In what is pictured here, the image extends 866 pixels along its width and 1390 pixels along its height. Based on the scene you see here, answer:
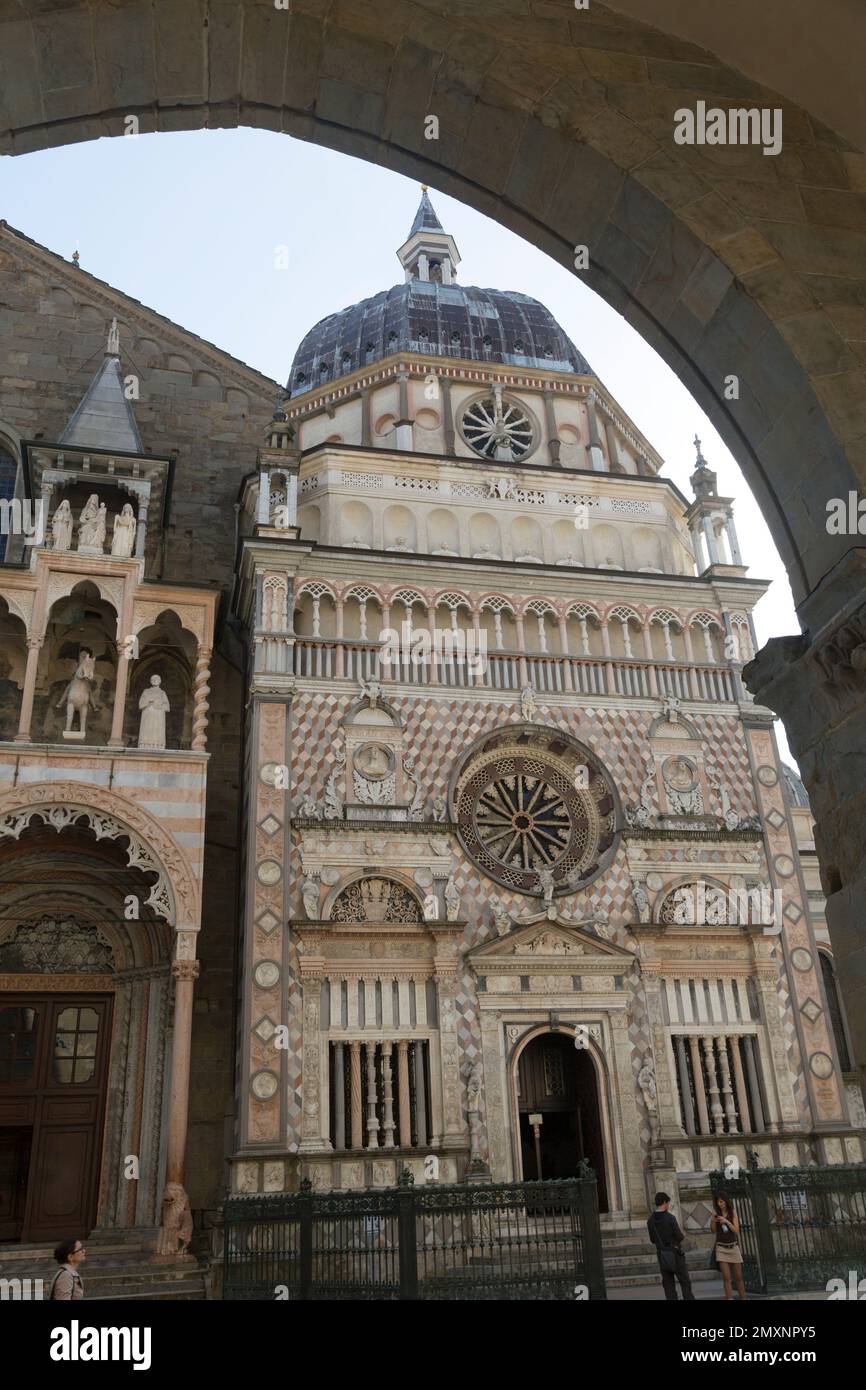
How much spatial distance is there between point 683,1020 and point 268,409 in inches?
618

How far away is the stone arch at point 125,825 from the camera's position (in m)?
16.7

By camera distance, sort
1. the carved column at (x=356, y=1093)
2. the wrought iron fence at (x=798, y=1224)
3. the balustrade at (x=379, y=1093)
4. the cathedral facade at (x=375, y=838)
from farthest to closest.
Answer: the cathedral facade at (x=375, y=838)
the balustrade at (x=379, y=1093)
the carved column at (x=356, y=1093)
the wrought iron fence at (x=798, y=1224)

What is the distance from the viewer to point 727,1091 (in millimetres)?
18422

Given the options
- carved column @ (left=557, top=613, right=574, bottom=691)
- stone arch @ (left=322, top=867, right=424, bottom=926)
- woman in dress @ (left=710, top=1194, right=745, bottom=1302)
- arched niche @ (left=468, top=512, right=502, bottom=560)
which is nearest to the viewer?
woman in dress @ (left=710, top=1194, right=745, bottom=1302)

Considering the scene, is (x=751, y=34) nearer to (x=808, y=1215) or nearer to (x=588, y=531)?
(x=808, y=1215)

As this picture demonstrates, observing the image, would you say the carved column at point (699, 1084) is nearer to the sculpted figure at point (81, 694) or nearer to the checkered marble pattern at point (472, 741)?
the checkered marble pattern at point (472, 741)

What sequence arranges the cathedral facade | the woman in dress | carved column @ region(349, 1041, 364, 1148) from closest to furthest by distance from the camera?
the woman in dress
carved column @ region(349, 1041, 364, 1148)
the cathedral facade

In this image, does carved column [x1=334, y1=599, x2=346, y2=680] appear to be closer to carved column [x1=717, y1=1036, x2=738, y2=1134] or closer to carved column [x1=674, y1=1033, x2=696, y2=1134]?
carved column [x1=674, y1=1033, x2=696, y2=1134]

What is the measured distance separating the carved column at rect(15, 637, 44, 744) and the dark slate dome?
12843mm

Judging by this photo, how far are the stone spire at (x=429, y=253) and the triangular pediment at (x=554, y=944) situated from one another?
25288mm

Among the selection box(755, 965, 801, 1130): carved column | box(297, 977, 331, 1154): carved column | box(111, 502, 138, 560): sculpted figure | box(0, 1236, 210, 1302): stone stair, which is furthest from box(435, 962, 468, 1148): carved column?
box(111, 502, 138, 560): sculpted figure

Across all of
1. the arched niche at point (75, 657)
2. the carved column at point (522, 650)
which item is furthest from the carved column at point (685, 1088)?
the arched niche at point (75, 657)

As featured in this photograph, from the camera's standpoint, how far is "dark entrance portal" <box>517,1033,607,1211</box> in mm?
18469
